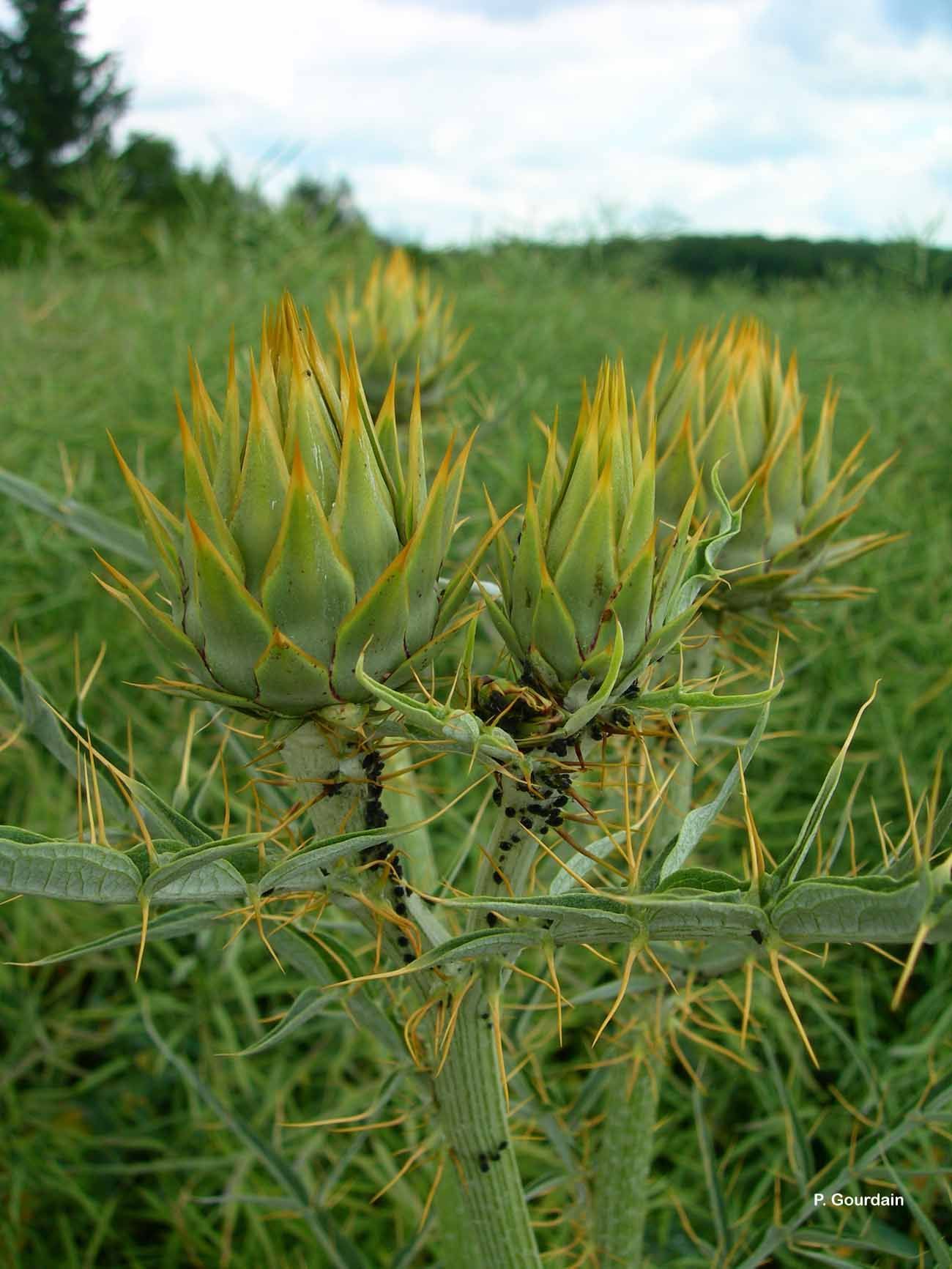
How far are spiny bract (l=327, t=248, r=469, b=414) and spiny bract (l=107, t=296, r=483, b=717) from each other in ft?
2.95

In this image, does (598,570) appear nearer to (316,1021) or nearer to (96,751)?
(96,751)

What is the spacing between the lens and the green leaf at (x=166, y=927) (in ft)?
2.15

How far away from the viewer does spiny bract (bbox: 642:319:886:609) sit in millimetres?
919

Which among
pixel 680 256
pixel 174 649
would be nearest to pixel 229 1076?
pixel 174 649

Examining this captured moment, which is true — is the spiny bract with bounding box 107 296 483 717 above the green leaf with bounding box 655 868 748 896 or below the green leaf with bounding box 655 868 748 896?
above

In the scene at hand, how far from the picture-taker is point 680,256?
9.52m

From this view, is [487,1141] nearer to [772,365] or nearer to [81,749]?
[81,749]

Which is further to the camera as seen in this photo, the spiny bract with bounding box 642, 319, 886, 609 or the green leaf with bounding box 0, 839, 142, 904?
the spiny bract with bounding box 642, 319, 886, 609

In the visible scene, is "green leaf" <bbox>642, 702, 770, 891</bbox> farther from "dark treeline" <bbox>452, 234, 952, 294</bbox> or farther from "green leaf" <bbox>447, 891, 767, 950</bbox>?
"dark treeline" <bbox>452, 234, 952, 294</bbox>

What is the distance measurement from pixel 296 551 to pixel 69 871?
22 centimetres

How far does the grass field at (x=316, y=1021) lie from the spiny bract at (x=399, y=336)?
0.48 ft

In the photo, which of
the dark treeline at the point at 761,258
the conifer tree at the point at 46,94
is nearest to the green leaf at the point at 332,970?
the dark treeline at the point at 761,258

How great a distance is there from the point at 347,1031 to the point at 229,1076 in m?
0.29

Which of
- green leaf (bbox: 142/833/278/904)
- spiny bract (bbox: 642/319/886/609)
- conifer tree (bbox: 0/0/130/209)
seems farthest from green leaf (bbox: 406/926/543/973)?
conifer tree (bbox: 0/0/130/209)
